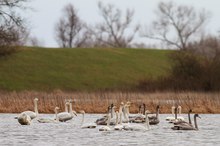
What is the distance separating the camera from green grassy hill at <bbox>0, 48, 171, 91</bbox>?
7081 cm

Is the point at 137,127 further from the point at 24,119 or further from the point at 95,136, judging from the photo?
the point at 24,119

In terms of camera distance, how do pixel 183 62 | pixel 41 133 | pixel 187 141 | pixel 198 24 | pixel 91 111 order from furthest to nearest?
pixel 198 24 → pixel 183 62 → pixel 91 111 → pixel 41 133 → pixel 187 141

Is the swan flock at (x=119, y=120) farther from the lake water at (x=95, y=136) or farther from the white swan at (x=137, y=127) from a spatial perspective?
the lake water at (x=95, y=136)

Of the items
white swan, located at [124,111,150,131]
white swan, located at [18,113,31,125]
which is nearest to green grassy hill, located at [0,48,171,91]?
white swan, located at [18,113,31,125]

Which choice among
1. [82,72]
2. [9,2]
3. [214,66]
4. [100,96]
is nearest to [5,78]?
[82,72]

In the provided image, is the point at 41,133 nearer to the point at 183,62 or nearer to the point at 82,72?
the point at 183,62

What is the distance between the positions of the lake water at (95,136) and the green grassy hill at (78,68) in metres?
35.3

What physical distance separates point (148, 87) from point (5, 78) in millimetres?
16743

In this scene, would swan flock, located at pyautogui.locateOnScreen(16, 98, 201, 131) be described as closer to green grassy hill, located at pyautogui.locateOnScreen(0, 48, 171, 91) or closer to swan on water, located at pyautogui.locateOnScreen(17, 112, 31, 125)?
swan on water, located at pyautogui.locateOnScreen(17, 112, 31, 125)

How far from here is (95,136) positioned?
26.2 meters

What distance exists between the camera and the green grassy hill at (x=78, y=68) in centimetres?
7081

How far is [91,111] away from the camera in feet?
125

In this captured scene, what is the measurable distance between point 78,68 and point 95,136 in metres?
52.3

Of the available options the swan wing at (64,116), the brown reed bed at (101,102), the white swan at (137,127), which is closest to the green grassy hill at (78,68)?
the brown reed bed at (101,102)
